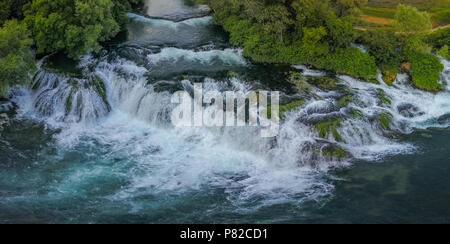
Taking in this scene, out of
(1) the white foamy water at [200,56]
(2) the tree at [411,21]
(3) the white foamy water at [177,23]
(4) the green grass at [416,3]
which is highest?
(4) the green grass at [416,3]

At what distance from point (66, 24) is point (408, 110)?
21.9 m

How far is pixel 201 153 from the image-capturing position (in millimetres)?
19797

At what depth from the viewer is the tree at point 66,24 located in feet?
82.9

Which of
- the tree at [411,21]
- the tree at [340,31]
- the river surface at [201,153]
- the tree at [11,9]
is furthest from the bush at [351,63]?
the tree at [11,9]

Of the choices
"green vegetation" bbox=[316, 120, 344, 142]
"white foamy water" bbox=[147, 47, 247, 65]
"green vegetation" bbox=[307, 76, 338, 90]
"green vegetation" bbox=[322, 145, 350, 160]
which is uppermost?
"white foamy water" bbox=[147, 47, 247, 65]

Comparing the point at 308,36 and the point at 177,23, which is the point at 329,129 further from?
the point at 177,23

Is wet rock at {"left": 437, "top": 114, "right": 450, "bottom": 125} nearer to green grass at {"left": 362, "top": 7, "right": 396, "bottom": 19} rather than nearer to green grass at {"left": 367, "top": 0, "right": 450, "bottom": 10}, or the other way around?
green grass at {"left": 362, "top": 7, "right": 396, "bottom": 19}

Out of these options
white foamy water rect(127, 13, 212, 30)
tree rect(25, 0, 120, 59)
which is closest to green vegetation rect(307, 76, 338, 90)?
white foamy water rect(127, 13, 212, 30)

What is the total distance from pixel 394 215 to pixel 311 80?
10.7 m

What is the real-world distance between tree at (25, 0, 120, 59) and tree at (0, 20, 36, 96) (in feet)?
7.65

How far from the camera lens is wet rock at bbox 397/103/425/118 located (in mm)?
Answer: 21375

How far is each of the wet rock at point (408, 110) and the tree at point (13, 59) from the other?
69.9 ft

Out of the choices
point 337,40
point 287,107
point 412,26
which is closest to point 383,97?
point 337,40

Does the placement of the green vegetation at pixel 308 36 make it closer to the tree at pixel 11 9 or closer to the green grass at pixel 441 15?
the green grass at pixel 441 15
